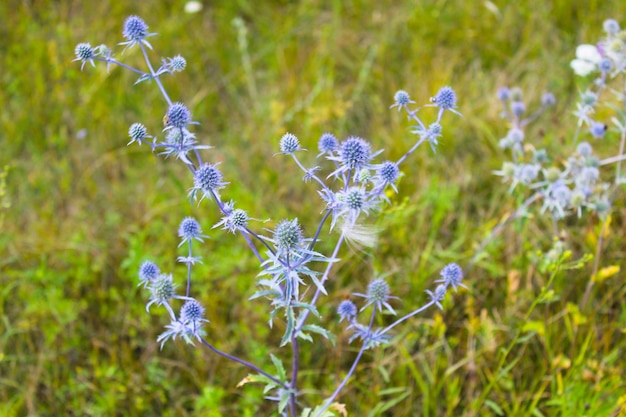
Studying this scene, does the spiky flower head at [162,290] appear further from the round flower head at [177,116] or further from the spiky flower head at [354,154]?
the spiky flower head at [354,154]

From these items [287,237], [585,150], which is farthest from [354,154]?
[585,150]

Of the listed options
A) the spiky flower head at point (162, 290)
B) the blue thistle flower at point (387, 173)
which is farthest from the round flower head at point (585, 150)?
the spiky flower head at point (162, 290)

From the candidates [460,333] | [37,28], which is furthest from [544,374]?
[37,28]

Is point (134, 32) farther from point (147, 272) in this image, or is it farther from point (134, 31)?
point (147, 272)

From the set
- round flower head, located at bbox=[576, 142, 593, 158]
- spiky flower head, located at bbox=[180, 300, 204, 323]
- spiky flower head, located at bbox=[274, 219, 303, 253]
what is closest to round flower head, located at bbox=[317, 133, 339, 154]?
spiky flower head, located at bbox=[274, 219, 303, 253]

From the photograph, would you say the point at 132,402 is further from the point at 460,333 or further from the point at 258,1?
the point at 258,1
